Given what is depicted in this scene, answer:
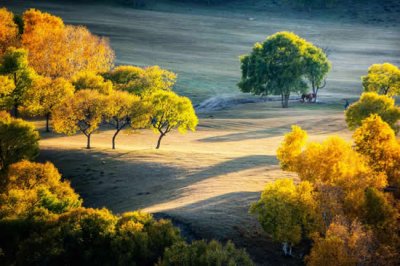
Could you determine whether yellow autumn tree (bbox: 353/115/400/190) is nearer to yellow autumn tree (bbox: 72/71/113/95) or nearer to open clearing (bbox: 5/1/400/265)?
open clearing (bbox: 5/1/400/265)

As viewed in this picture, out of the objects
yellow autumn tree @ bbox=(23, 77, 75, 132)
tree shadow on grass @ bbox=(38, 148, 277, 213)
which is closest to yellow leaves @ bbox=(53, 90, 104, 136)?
tree shadow on grass @ bbox=(38, 148, 277, 213)

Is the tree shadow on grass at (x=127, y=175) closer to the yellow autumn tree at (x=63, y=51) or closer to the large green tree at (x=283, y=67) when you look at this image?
the large green tree at (x=283, y=67)

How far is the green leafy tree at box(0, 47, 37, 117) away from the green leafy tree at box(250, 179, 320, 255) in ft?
207

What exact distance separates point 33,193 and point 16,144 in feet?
64.6

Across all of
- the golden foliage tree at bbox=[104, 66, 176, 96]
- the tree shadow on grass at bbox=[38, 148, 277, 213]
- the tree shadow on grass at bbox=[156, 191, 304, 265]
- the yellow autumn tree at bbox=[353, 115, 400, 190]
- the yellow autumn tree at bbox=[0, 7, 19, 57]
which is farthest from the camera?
the yellow autumn tree at bbox=[0, 7, 19, 57]

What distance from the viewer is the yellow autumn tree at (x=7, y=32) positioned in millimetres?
131875

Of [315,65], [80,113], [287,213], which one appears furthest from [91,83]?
[287,213]

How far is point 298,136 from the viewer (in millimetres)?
61031

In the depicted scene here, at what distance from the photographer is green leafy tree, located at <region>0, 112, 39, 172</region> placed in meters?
76.4

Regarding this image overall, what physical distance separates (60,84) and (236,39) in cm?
11088

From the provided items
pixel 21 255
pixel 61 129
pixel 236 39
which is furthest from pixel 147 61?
pixel 21 255

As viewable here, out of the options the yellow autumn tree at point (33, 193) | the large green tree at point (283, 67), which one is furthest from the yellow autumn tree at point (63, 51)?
the yellow autumn tree at point (33, 193)

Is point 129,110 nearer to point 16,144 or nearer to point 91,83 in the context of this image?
point 16,144

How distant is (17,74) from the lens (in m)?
103
